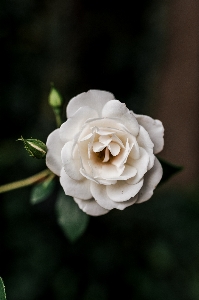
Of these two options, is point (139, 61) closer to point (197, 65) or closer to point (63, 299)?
point (197, 65)

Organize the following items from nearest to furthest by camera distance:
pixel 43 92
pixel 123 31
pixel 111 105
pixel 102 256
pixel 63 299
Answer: pixel 111 105 < pixel 63 299 < pixel 102 256 < pixel 43 92 < pixel 123 31

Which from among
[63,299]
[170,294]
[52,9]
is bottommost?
[170,294]

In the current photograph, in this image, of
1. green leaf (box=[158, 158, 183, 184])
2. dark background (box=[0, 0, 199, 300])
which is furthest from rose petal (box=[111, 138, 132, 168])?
dark background (box=[0, 0, 199, 300])

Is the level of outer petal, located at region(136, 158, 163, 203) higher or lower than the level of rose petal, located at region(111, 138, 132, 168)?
lower

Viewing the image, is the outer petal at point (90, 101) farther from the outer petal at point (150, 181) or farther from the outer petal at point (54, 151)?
the outer petal at point (150, 181)

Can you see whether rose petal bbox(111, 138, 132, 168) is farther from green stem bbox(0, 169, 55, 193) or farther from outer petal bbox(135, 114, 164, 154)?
green stem bbox(0, 169, 55, 193)

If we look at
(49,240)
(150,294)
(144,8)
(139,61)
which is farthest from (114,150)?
(144,8)

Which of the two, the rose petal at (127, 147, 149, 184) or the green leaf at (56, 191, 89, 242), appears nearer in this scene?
the rose petal at (127, 147, 149, 184)

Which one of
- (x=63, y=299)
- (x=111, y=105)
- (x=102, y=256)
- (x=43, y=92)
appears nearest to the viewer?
(x=111, y=105)
